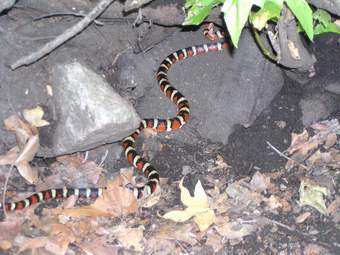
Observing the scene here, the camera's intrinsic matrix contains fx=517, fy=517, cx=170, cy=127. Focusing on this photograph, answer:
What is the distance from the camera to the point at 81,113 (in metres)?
6.63

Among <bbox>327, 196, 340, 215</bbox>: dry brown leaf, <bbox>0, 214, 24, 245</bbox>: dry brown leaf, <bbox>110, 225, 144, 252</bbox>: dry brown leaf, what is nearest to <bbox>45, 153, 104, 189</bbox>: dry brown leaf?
<bbox>0, 214, 24, 245</bbox>: dry brown leaf

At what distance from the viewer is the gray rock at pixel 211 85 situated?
780cm

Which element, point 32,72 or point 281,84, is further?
point 281,84

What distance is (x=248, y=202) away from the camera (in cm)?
641

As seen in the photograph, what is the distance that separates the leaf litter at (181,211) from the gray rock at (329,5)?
190 centimetres

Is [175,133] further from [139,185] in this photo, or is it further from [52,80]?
[52,80]

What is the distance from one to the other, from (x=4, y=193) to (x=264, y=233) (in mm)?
3074

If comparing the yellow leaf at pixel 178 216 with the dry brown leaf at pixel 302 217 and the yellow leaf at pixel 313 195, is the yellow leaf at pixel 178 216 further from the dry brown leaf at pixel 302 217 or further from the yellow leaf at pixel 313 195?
the yellow leaf at pixel 313 195

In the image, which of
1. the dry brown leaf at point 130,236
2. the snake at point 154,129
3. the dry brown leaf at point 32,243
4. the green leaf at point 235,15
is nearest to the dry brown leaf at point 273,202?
the snake at point 154,129

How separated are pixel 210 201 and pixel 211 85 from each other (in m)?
2.49

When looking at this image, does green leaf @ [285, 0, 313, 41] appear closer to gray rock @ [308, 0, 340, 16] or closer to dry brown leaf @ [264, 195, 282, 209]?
gray rock @ [308, 0, 340, 16]

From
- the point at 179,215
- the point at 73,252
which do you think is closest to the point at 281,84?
the point at 179,215

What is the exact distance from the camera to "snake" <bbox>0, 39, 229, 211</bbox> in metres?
6.40

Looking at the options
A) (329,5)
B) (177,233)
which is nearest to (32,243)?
(177,233)
